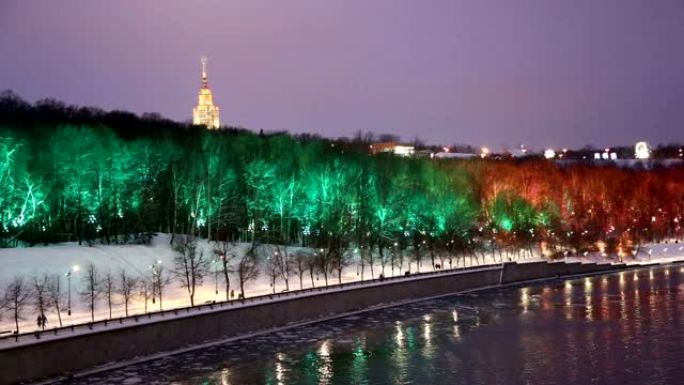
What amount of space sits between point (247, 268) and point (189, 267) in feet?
8.62

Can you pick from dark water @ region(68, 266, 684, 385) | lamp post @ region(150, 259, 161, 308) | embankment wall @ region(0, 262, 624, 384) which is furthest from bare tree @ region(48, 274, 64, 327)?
dark water @ region(68, 266, 684, 385)

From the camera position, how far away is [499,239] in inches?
2254

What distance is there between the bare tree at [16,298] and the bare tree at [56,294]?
30.3 inches

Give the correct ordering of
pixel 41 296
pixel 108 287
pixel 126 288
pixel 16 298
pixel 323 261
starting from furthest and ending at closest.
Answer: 1. pixel 323 261
2. pixel 126 288
3. pixel 108 287
4. pixel 41 296
5. pixel 16 298

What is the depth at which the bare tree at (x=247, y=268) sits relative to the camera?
3631cm

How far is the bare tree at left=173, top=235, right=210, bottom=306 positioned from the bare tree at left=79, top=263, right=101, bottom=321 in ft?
11.7

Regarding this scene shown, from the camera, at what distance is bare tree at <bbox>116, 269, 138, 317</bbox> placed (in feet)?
104

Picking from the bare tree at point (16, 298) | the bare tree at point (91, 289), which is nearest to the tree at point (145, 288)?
the bare tree at point (91, 289)


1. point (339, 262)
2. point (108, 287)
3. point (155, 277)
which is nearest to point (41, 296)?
point (108, 287)

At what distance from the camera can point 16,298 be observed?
2794 centimetres

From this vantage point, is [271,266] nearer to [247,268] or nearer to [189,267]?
[247,268]

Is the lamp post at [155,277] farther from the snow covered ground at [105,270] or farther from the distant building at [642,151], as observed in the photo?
the distant building at [642,151]

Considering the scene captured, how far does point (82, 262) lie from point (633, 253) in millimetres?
41773

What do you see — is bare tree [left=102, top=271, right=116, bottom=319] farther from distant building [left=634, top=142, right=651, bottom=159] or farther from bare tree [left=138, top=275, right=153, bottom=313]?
distant building [left=634, top=142, right=651, bottom=159]
